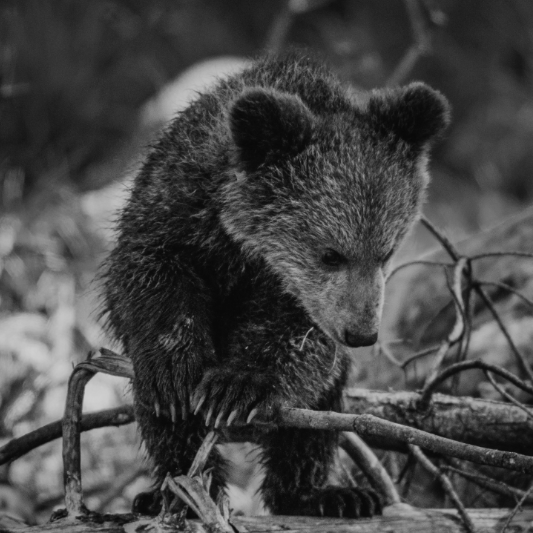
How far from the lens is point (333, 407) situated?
11.8 ft

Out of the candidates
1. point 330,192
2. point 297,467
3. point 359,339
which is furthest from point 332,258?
point 297,467

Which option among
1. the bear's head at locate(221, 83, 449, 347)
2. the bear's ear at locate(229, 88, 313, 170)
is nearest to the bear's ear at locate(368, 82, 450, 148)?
the bear's head at locate(221, 83, 449, 347)

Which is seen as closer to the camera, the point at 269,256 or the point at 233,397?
the point at 233,397

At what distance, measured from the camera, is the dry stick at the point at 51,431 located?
3402 millimetres

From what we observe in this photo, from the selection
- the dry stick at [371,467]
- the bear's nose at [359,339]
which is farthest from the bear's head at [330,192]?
the dry stick at [371,467]

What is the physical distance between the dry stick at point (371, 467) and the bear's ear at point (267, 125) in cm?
126

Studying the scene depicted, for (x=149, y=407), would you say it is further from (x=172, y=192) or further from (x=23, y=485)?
(x=23, y=485)

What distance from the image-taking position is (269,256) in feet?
12.0

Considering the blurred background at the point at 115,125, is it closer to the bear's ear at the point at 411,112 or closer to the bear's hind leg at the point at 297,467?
the bear's hind leg at the point at 297,467

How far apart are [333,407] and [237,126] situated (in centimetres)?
129

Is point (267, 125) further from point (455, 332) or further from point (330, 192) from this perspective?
point (455, 332)

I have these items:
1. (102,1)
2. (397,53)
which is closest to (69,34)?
(102,1)

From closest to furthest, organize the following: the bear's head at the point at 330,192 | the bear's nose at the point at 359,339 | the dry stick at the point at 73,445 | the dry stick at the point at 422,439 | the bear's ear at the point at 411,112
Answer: the dry stick at the point at 422,439 < the dry stick at the point at 73,445 < the bear's nose at the point at 359,339 < the bear's head at the point at 330,192 < the bear's ear at the point at 411,112

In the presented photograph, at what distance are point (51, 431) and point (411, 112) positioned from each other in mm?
2105
